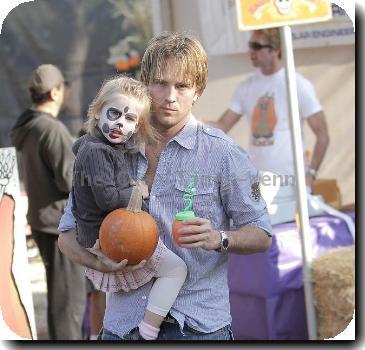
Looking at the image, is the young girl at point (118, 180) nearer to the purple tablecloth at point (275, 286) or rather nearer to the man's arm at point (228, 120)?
the purple tablecloth at point (275, 286)

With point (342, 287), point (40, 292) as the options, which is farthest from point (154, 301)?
point (40, 292)

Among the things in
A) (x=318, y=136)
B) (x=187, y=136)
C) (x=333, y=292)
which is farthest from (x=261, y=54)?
(x=187, y=136)

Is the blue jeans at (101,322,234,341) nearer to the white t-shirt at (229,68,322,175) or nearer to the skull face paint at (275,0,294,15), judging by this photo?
the skull face paint at (275,0,294,15)

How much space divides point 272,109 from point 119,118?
341cm

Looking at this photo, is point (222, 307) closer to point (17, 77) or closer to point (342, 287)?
point (342, 287)

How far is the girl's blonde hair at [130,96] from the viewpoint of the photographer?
8.02 ft

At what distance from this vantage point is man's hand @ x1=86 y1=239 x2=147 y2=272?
2406mm

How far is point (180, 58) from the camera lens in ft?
7.98

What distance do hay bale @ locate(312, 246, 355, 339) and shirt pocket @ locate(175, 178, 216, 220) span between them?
91.2 inches

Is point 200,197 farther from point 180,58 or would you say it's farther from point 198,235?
point 180,58

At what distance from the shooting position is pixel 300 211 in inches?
172

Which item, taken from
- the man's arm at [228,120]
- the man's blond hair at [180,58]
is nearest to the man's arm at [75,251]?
the man's blond hair at [180,58]

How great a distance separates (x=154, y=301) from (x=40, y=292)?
17.9 ft

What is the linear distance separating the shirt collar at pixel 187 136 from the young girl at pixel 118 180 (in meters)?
0.09
